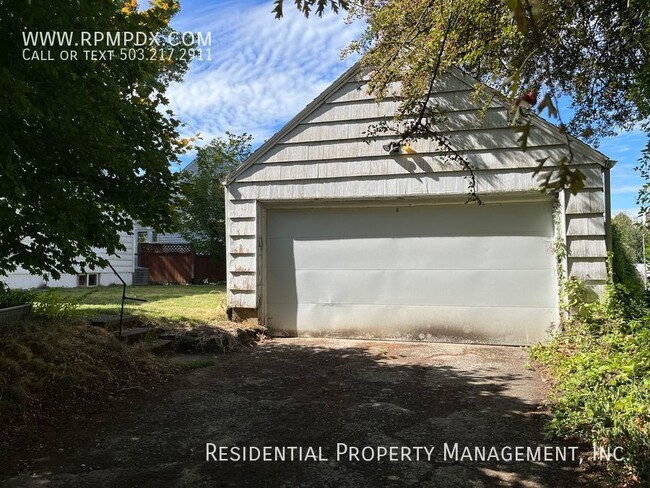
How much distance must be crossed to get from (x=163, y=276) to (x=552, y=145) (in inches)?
669

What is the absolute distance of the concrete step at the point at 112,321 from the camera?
6113 millimetres

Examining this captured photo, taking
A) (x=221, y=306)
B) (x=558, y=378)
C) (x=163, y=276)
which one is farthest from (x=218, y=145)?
(x=558, y=378)

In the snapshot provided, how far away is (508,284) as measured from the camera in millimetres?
6844

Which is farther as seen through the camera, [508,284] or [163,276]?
[163,276]

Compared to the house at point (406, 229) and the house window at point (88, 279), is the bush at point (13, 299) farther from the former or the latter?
the house window at point (88, 279)

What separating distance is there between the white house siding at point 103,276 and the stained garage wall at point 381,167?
24.7 feet

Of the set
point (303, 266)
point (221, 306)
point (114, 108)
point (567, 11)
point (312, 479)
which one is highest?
point (567, 11)

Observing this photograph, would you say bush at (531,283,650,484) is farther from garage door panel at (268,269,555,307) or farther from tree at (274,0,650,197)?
tree at (274,0,650,197)

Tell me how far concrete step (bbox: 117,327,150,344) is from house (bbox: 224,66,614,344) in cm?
167

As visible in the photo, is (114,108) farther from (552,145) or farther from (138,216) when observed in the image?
(552,145)

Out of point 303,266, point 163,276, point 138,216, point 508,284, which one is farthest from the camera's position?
point 163,276

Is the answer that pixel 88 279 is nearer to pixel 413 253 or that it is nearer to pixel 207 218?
pixel 207 218

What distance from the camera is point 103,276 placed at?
53.8ft

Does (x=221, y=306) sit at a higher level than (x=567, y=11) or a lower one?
lower
